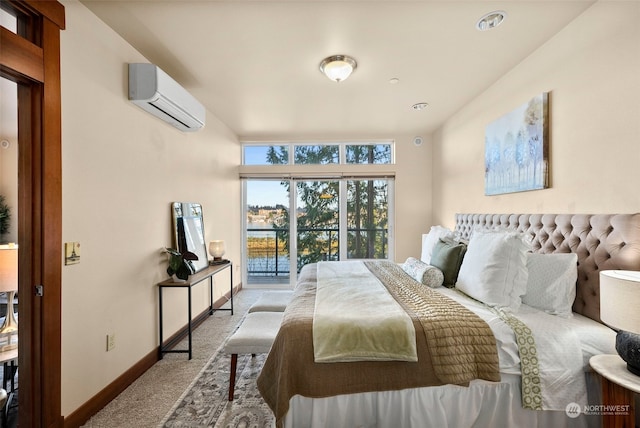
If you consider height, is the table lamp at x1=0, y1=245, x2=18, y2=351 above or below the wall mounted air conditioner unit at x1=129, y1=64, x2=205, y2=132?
below

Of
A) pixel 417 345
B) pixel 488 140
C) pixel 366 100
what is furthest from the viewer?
pixel 366 100

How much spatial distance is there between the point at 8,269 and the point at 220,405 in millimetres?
1440

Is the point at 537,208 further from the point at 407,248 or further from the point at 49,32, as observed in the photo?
the point at 49,32

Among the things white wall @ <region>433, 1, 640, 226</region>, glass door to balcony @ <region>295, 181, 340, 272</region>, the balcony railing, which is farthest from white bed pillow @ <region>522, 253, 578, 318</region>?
glass door to balcony @ <region>295, 181, 340, 272</region>

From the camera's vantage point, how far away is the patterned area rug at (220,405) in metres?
1.75

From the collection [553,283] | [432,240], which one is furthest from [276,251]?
[553,283]

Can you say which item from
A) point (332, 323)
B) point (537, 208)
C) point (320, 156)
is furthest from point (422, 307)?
point (320, 156)

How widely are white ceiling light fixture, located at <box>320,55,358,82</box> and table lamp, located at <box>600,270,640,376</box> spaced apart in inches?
85.1

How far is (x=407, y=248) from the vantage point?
4.72 m

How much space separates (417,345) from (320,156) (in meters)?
3.77

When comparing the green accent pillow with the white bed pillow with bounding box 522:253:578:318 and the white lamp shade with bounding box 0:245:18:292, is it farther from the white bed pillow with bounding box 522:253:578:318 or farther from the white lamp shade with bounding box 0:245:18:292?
the white lamp shade with bounding box 0:245:18:292

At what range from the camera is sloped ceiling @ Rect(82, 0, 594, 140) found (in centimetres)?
182

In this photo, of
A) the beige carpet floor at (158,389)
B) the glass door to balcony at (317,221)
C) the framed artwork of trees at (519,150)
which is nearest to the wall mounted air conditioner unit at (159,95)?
the beige carpet floor at (158,389)

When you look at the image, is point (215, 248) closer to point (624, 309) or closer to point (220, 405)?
point (220, 405)
